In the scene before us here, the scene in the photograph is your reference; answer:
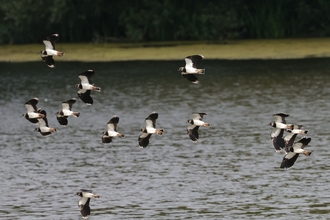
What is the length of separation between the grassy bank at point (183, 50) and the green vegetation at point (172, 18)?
104 centimetres

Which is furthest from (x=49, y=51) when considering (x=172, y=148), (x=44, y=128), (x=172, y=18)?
(x=172, y=18)

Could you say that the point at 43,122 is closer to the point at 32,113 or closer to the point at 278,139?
the point at 32,113

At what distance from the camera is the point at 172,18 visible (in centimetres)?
4669

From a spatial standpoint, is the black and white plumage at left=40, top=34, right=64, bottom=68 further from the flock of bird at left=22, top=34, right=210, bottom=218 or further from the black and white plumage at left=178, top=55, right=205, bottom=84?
the black and white plumage at left=178, top=55, right=205, bottom=84

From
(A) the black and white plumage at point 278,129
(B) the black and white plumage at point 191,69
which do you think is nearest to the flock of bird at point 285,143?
(A) the black and white plumage at point 278,129

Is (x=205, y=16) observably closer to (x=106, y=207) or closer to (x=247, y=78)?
(x=247, y=78)

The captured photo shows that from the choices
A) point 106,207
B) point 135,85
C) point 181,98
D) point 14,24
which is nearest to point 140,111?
point 181,98

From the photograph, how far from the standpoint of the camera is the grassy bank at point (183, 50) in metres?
41.1

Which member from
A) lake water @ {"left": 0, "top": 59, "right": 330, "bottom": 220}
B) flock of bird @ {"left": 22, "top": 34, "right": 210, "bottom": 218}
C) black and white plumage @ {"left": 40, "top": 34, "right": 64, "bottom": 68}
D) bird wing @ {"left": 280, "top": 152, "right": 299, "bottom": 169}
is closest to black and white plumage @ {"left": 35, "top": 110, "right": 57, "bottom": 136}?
flock of bird @ {"left": 22, "top": 34, "right": 210, "bottom": 218}

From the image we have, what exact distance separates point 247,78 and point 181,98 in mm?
3940

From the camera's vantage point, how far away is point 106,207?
19.3 meters

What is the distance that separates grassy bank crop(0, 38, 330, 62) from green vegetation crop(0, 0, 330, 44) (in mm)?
1045

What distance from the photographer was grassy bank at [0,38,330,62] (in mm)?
41062

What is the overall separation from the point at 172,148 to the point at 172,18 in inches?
859
